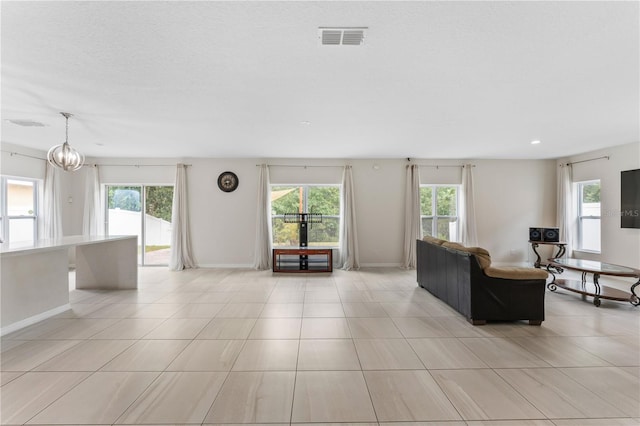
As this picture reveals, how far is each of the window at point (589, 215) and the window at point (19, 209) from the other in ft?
39.1

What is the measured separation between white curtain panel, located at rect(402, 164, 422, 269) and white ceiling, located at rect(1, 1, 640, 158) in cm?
207

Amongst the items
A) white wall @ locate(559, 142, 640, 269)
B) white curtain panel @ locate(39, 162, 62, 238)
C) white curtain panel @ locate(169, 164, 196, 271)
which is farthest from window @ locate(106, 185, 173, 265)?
white wall @ locate(559, 142, 640, 269)

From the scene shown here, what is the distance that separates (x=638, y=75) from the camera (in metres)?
2.66

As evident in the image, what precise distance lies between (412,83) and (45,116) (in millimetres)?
4643

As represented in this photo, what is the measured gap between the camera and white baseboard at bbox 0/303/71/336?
119 inches

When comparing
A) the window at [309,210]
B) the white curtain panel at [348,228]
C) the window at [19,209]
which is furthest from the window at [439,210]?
the window at [19,209]

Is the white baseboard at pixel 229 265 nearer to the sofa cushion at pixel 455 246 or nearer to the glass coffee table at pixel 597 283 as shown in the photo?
the sofa cushion at pixel 455 246

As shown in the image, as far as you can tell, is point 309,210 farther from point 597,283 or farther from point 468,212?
point 597,283

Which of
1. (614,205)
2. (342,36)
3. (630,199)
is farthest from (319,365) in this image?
(614,205)

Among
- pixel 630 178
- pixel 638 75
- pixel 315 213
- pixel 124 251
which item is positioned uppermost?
pixel 638 75

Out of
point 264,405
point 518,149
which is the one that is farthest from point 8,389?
point 518,149

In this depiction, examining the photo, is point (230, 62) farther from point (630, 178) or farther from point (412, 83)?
point (630, 178)

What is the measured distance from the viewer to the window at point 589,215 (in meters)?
6.07

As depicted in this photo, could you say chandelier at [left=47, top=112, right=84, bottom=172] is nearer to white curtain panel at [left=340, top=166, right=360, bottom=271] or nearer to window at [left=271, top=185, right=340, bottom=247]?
window at [left=271, top=185, right=340, bottom=247]
